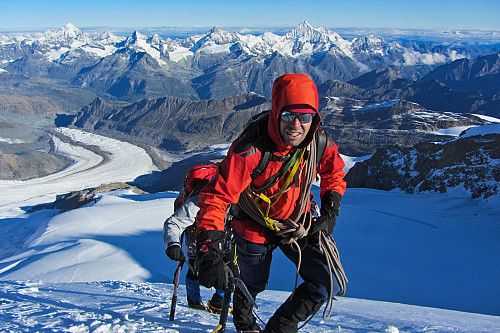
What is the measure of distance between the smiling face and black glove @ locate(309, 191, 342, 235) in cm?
95

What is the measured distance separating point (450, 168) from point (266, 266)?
22.1 m

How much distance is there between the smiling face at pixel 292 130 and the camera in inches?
112

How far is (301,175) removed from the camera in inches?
129

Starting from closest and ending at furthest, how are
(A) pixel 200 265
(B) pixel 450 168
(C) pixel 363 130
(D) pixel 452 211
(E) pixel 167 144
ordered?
(A) pixel 200 265
(D) pixel 452 211
(B) pixel 450 168
(C) pixel 363 130
(E) pixel 167 144

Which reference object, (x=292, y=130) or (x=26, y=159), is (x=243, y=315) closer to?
(x=292, y=130)

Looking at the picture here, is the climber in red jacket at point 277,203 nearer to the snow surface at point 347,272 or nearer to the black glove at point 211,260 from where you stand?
the black glove at point 211,260

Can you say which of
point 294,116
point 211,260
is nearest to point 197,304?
point 211,260

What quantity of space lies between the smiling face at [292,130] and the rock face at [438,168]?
1824 cm

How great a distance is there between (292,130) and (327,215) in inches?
45.8

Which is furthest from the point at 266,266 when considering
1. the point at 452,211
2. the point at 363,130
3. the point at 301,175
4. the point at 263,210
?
the point at 363,130

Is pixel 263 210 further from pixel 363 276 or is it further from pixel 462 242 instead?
pixel 462 242

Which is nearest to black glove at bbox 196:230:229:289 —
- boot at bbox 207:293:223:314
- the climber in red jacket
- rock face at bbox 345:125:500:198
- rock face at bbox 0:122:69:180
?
the climber in red jacket

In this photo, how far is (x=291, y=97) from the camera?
2.76m

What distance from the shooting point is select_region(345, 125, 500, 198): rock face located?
62.1 feet
